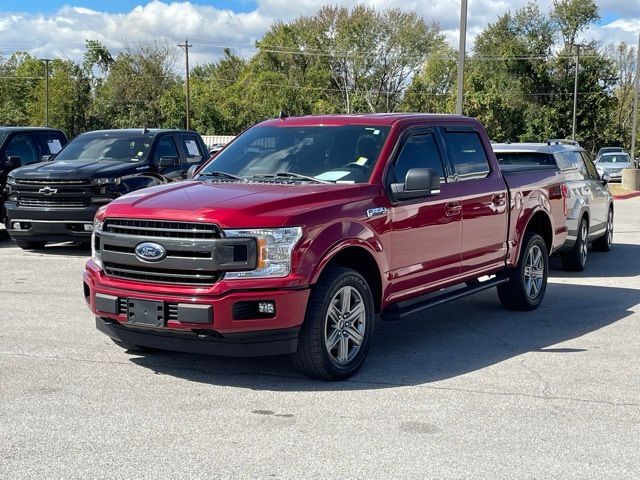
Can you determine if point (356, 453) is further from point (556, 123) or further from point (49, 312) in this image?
point (556, 123)

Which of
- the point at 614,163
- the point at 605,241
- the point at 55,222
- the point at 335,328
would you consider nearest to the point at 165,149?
the point at 55,222

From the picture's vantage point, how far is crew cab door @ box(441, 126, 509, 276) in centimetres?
759

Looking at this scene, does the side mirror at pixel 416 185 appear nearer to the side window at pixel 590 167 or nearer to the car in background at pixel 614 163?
the side window at pixel 590 167

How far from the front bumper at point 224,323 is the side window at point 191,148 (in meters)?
9.19

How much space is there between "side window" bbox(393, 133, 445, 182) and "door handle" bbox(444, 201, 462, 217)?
23 centimetres

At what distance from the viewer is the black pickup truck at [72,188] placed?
41.9ft

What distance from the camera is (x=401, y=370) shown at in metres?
6.46

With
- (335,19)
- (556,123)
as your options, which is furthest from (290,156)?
(335,19)

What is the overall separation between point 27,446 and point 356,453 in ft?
5.88

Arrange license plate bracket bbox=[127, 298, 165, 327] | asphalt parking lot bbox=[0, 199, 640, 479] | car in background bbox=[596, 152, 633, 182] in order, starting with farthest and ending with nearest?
car in background bbox=[596, 152, 633, 182], license plate bracket bbox=[127, 298, 165, 327], asphalt parking lot bbox=[0, 199, 640, 479]

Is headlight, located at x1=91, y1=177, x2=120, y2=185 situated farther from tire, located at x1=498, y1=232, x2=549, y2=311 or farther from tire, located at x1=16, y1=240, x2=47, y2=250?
tire, located at x1=498, y1=232, x2=549, y2=311

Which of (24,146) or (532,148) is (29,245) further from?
(532,148)

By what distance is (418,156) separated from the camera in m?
7.21

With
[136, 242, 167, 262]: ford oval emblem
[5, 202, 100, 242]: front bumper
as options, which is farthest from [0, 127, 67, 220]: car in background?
[136, 242, 167, 262]: ford oval emblem
